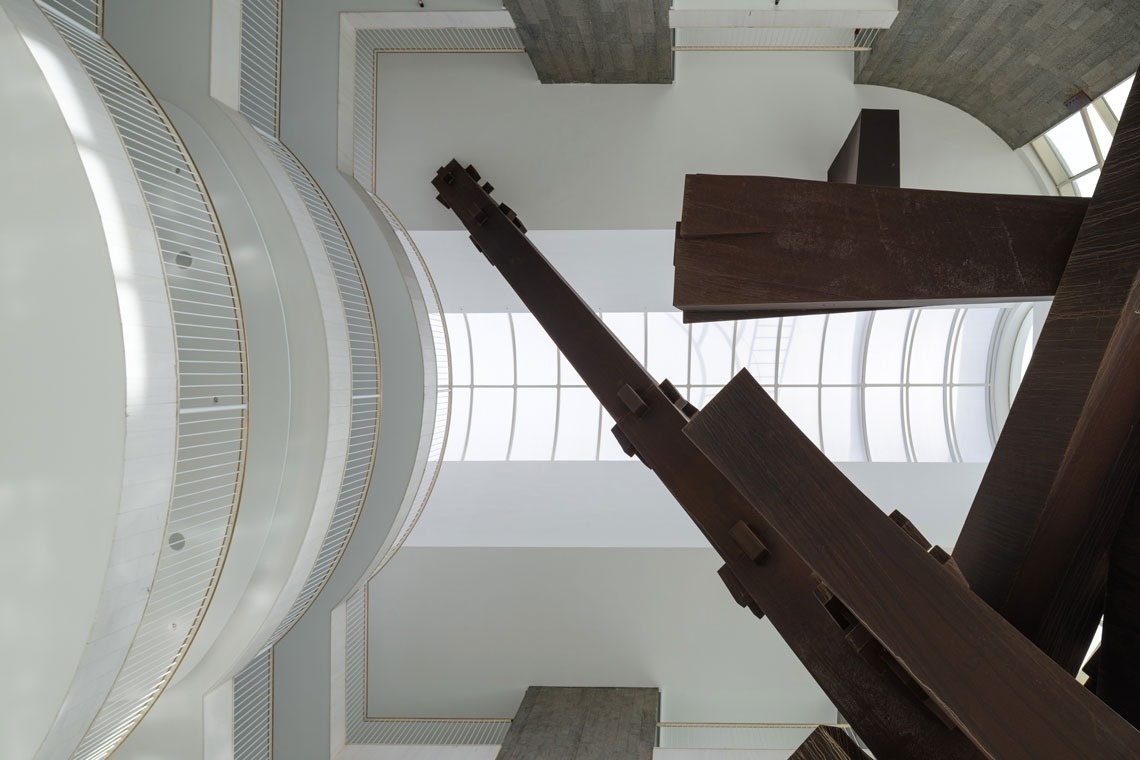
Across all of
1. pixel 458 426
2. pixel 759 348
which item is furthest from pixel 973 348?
pixel 458 426

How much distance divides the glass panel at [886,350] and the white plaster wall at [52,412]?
683 inches

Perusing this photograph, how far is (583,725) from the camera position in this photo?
14.9 metres

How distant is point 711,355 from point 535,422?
15.6 feet

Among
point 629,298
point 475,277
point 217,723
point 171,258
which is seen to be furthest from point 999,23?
point 217,723

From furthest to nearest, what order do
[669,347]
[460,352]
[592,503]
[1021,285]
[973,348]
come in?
[460,352] < [669,347] < [973,348] < [592,503] < [1021,285]

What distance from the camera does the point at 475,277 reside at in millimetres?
17422

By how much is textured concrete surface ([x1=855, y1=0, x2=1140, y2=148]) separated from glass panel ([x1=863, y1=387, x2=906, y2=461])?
6.99 metres

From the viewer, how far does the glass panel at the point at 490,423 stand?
20297 mm

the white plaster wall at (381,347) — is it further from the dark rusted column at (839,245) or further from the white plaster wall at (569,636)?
the dark rusted column at (839,245)

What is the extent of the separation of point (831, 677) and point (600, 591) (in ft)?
51.5

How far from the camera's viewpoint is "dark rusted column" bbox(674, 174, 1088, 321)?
137 centimetres

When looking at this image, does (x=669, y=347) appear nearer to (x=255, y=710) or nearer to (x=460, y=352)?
(x=460, y=352)

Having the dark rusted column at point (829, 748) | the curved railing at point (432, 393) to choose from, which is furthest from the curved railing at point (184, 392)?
the dark rusted column at point (829, 748)

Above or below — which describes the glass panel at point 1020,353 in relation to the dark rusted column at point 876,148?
below
